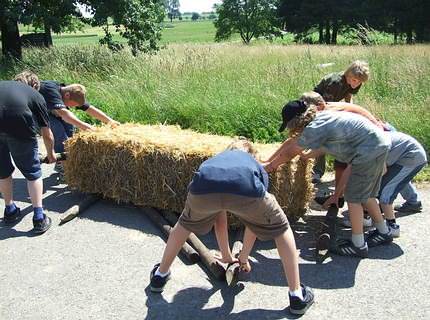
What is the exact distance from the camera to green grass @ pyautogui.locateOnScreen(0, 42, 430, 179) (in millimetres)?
8078

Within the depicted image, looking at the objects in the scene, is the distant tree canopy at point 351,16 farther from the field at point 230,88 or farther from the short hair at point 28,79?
the short hair at point 28,79

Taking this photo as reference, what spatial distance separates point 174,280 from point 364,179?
189 cm

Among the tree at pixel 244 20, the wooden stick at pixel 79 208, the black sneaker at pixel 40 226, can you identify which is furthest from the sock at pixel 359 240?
the tree at pixel 244 20

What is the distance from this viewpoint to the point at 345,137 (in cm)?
419

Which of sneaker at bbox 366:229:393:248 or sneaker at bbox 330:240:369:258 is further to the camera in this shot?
sneaker at bbox 366:229:393:248

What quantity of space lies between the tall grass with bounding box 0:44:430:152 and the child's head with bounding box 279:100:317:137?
346 centimetres

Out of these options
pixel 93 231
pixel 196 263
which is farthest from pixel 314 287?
pixel 93 231

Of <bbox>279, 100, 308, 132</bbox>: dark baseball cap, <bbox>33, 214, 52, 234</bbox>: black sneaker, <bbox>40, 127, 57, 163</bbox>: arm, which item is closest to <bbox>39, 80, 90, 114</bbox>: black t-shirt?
<bbox>40, 127, 57, 163</bbox>: arm

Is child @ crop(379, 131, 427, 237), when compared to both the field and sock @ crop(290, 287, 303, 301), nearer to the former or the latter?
sock @ crop(290, 287, 303, 301)

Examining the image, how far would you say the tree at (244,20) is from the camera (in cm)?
5790

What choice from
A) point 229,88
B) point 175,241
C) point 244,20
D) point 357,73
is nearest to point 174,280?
point 175,241

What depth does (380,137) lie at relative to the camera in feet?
14.0

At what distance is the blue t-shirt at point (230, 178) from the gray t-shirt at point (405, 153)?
198 centimetres

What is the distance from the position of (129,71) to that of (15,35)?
7.72 metres
